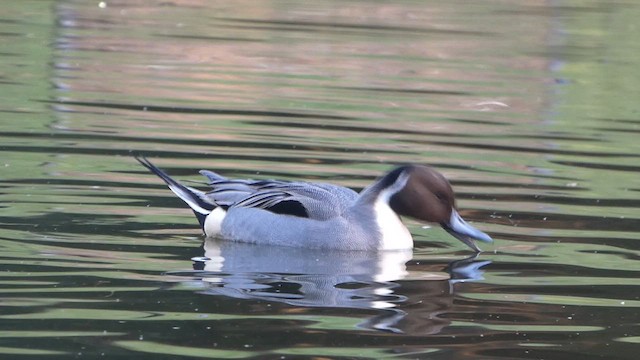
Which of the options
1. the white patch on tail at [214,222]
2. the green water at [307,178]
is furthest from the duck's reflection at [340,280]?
the white patch on tail at [214,222]

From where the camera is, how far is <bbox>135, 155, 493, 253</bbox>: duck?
921 cm

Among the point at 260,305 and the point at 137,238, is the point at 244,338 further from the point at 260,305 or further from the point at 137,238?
the point at 137,238

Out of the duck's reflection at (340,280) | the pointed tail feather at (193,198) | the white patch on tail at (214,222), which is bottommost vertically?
the duck's reflection at (340,280)

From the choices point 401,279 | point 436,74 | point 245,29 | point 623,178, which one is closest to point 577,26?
point 245,29

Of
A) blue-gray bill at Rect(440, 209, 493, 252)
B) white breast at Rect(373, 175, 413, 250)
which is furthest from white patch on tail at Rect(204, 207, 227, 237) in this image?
blue-gray bill at Rect(440, 209, 493, 252)

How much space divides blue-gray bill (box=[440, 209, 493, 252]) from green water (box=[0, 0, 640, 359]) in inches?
3.9

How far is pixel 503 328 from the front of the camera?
285 inches

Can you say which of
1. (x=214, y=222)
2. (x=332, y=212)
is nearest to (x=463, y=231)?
(x=332, y=212)

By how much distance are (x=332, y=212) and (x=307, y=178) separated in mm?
1862

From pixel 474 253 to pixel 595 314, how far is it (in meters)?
1.69

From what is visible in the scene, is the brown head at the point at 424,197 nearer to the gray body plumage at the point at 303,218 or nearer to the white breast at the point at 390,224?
the white breast at the point at 390,224

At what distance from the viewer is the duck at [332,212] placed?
30.2 feet

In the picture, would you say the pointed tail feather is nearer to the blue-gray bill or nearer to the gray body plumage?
the gray body plumage

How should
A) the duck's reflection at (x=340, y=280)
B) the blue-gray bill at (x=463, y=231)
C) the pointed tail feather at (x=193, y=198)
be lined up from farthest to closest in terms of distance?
1. the pointed tail feather at (x=193, y=198)
2. the blue-gray bill at (x=463, y=231)
3. the duck's reflection at (x=340, y=280)
